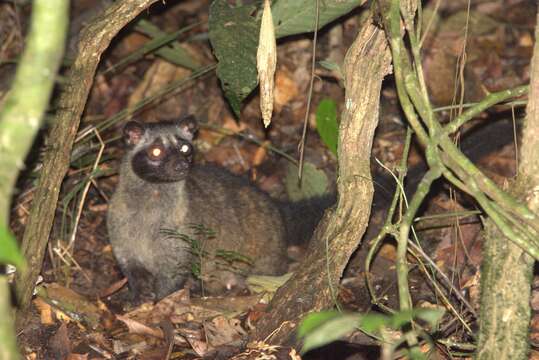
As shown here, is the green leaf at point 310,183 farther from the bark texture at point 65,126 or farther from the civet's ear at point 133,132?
the bark texture at point 65,126

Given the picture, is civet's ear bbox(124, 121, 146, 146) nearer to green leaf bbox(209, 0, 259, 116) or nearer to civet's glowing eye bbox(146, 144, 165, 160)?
civet's glowing eye bbox(146, 144, 165, 160)

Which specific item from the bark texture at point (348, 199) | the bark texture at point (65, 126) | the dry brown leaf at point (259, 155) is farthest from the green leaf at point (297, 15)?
the dry brown leaf at point (259, 155)

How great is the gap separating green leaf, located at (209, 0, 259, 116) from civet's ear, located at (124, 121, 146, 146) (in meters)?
1.08

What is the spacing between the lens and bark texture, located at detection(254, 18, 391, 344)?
17.5ft

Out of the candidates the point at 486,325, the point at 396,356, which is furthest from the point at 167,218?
the point at 486,325

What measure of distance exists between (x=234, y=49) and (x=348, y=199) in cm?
176

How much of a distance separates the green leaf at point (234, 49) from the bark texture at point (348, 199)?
1287 millimetres

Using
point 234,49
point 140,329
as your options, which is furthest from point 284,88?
point 140,329

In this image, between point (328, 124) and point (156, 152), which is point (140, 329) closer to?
point (156, 152)

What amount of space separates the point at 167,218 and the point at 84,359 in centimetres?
173

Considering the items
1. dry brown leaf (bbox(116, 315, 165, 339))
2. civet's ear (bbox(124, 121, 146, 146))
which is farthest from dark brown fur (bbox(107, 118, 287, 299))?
dry brown leaf (bbox(116, 315, 165, 339))

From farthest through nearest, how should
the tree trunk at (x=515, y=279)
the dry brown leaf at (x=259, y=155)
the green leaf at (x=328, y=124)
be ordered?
the dry brown leaf at (x=259, y=155) < the green leaf at (x=328, y=124) < the tree trunk at (x=515, y=279)

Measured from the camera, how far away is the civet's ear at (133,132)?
7.32 meters

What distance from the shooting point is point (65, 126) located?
19.0ft
